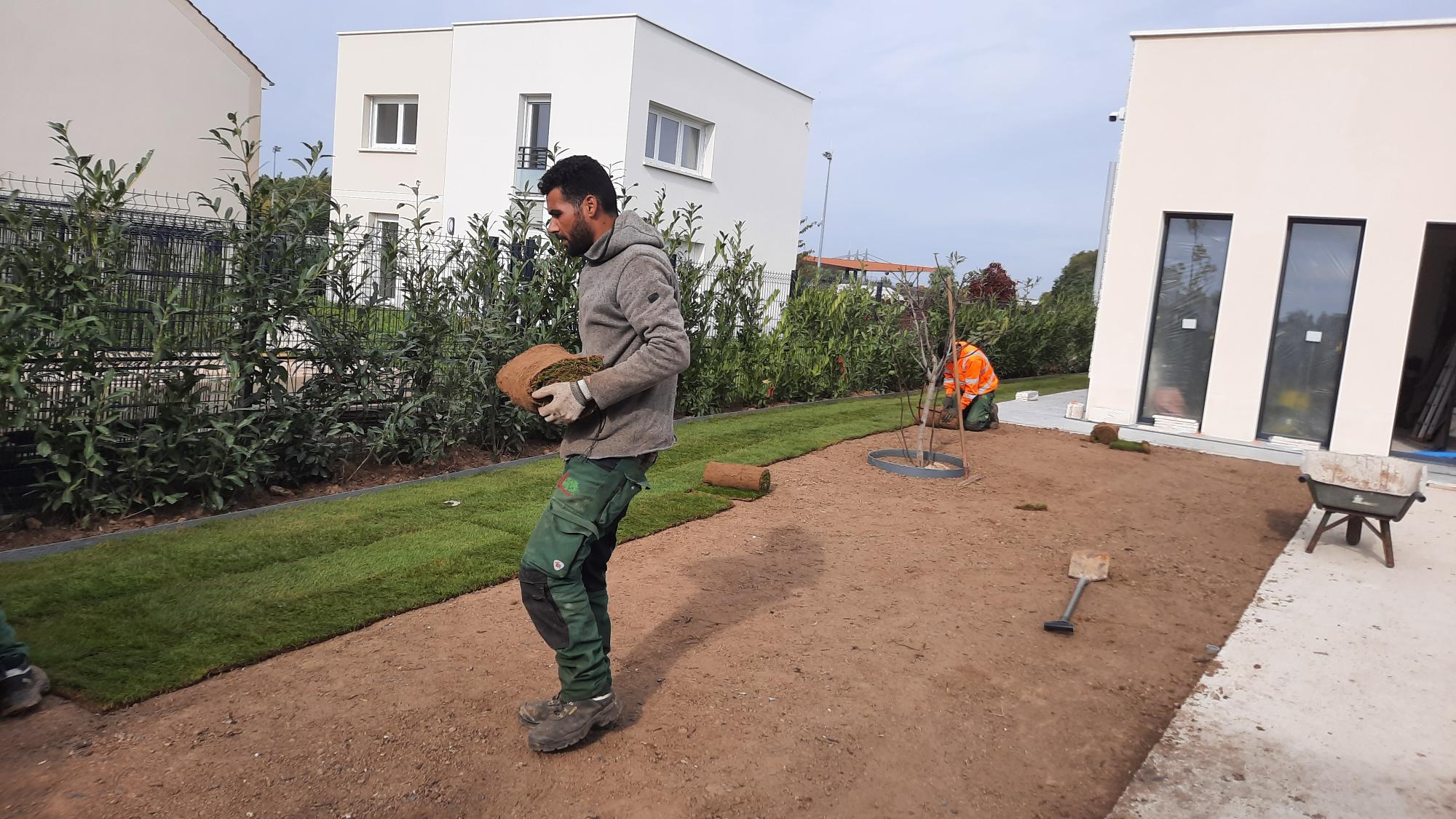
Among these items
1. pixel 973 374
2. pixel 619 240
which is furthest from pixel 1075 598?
pixel 973 374

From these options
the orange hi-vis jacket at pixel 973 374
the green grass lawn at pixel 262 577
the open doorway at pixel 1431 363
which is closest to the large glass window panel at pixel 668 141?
the orange hi-vis jacket at pixel 973 374

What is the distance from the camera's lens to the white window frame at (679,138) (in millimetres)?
21484

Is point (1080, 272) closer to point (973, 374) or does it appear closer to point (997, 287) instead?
point (997, 287)

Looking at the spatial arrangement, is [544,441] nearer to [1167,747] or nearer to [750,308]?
[750,308]

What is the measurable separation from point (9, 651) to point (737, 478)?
531cm

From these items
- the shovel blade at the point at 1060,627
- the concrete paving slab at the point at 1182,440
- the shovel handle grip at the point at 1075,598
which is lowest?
the shovel blade at the point at 1060,627

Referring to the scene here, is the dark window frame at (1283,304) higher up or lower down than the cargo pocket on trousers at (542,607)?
higher up

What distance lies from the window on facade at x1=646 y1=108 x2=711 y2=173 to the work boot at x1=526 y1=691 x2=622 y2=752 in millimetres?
19173

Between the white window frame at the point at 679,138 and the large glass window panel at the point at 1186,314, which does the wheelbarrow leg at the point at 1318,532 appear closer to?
the large glass window panel at the point at 1186,314

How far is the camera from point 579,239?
11.3ft

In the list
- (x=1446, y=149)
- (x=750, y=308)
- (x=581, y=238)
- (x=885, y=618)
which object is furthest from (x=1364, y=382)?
(x=581, y=238)

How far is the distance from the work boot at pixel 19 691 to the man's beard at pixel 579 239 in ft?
8.40

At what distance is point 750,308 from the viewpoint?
44.3 ft

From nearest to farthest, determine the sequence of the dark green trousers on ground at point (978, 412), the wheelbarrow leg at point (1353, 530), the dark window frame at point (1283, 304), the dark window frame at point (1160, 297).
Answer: the wheelbarrow leg at point (1353, 530) → the dark window frame at point (1283, 304) → the dark window frame at point (1160, 297) → the dark green trousers on ground at point (978, 412)
